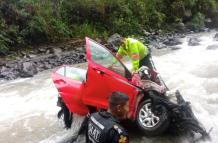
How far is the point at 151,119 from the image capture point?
7.41m

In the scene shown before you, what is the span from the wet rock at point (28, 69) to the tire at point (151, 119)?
7.38m

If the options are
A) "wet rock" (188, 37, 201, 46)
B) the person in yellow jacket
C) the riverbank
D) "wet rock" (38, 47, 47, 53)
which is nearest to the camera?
the person in yellow jacket

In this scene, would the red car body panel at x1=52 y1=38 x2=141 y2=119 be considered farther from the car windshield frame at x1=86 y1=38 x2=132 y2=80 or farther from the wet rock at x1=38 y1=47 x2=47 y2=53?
the wet rock at x1=38 y1=47 x2=47 y2=53

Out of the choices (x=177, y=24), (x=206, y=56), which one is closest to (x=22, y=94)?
(x=206, y=56)

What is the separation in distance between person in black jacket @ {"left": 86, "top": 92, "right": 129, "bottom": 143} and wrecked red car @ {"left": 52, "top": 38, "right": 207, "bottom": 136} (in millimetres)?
3556

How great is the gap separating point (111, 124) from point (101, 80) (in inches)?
156

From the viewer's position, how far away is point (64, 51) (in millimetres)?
17828

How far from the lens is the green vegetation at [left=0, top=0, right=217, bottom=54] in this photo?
60.3 feet

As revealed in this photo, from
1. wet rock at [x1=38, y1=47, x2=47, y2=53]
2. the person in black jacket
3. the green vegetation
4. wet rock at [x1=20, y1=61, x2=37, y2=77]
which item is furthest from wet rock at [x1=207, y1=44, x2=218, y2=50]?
the person in black jacket

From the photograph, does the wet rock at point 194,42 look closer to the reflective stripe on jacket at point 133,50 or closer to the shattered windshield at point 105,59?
the reflective stripe on jacket at point 133,50

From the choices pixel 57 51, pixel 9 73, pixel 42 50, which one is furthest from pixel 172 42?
pixel 9 73

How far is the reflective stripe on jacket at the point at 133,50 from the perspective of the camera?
8664 mm

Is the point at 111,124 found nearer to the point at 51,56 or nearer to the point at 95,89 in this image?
the point at 95,89

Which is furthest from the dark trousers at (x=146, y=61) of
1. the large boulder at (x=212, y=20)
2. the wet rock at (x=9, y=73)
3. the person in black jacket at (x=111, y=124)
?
the large boulder at (x=212, y=20)
